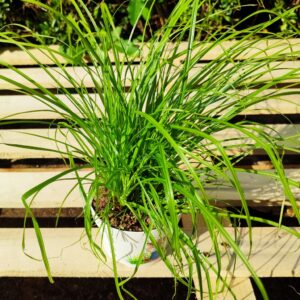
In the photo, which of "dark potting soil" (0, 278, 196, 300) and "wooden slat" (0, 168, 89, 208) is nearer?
"wooden slat" (0, 168, 89, 208)

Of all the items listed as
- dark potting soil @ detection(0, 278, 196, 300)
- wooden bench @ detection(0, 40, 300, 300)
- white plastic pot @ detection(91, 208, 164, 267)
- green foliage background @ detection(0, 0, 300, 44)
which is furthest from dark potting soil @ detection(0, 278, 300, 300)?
green foliage background @ detection(0, 0, 300, 44)

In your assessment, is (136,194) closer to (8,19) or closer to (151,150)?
(151,150)

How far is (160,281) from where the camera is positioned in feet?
3.39

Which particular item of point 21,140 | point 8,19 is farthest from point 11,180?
point 8,19

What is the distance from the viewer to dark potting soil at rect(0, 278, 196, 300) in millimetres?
1008

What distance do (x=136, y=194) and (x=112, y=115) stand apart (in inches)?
5.4

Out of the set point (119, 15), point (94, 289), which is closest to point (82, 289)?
point (94, 289)

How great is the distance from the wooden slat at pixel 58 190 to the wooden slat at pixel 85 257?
2.6 inches

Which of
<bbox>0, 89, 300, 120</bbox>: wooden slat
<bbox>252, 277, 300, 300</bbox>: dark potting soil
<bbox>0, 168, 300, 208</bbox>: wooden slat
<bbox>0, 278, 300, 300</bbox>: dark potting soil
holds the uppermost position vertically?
<bbox>0, 89, 300, 120</bbox>: wooden slat

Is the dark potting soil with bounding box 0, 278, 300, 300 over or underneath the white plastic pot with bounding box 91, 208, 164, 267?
underneath

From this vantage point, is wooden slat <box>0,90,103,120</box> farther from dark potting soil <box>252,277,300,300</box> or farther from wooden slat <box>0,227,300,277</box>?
dark potting soil <box>252,277,300,300</box>

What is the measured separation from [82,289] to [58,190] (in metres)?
0.38

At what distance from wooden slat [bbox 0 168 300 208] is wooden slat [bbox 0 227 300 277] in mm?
65

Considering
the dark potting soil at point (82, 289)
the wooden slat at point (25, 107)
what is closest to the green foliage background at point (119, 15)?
the wooden slat at point (25, 107)
